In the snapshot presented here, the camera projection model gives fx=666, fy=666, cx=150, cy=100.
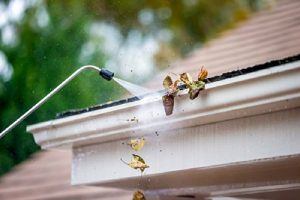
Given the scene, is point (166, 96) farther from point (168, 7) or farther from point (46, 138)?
point (168, 7)

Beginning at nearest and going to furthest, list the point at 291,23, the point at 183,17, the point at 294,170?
the point at 294,170 < the point at 291,23 < the point at 183,17

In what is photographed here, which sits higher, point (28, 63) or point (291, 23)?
point (28, 63)

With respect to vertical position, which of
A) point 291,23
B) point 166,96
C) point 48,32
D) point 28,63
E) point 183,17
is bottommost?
point 166,96

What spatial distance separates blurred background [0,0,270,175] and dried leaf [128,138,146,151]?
1533mm

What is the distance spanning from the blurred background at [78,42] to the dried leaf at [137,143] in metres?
1.53

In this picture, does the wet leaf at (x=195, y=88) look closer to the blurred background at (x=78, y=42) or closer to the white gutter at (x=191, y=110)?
the white gutter at (x=191, y=110)

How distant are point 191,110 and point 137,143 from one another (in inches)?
12.0

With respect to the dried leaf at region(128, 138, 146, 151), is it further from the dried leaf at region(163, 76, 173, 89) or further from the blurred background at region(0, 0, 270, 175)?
the blurred background at region(0, 0, 270, 175)

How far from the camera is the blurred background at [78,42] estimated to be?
548 centimetres

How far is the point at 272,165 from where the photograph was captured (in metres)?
1.90

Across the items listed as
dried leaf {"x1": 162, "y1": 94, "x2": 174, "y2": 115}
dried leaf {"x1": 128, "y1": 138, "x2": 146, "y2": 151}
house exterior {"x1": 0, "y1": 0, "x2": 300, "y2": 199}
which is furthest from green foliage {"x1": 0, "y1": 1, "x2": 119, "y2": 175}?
dried leaf {"x1": 162, "y1": 94, "x2": 174, "y2": 115}

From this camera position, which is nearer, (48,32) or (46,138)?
(46,138)

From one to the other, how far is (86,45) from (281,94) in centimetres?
574

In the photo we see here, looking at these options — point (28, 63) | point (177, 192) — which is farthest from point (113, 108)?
point (28, 63)
